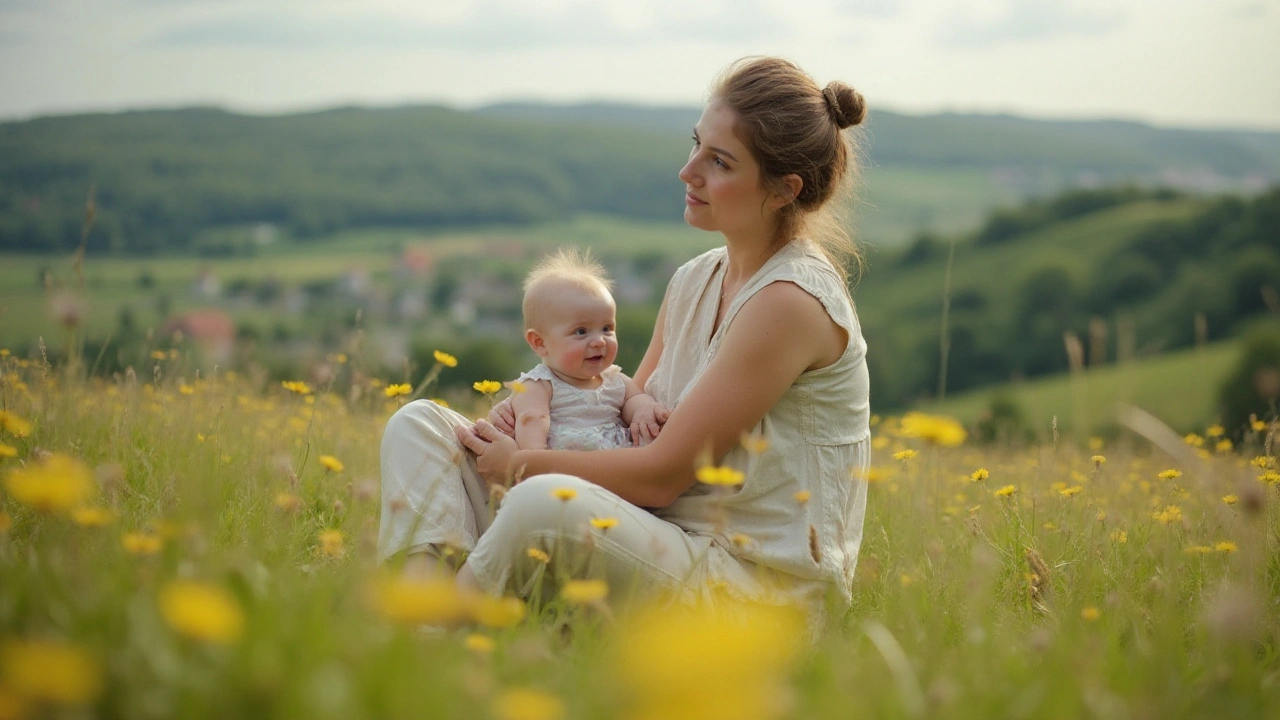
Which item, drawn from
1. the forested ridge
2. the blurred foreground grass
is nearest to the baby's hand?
the blurred foreground grass

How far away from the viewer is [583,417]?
3689 mm

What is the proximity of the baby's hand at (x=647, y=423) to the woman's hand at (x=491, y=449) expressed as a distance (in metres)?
0.43

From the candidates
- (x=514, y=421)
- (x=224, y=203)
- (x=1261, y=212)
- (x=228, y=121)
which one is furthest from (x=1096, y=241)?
(x=228, y=121)

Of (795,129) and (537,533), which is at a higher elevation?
(795,129)

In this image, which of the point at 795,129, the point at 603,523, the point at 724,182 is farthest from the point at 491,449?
the point at 795,129

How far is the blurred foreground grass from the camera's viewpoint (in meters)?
1.40

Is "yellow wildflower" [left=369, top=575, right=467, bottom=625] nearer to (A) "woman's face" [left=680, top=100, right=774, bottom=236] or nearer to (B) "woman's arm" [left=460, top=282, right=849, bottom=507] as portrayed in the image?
(B) "woman's arm" [left=460, top=282, right=849, bottom=507]

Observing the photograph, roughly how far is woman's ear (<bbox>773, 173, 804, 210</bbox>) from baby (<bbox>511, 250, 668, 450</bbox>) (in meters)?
0.70

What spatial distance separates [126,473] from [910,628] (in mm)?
2842

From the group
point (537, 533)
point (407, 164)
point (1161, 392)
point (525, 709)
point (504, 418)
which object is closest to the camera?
point (525, 709)

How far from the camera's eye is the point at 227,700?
1412 millimetres

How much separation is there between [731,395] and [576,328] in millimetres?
785

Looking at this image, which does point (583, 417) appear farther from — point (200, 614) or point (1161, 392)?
point (1161, 392)

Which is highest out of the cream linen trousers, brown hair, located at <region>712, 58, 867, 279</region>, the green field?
brown hair, located at <region>712, 58, 867, 279</region>
